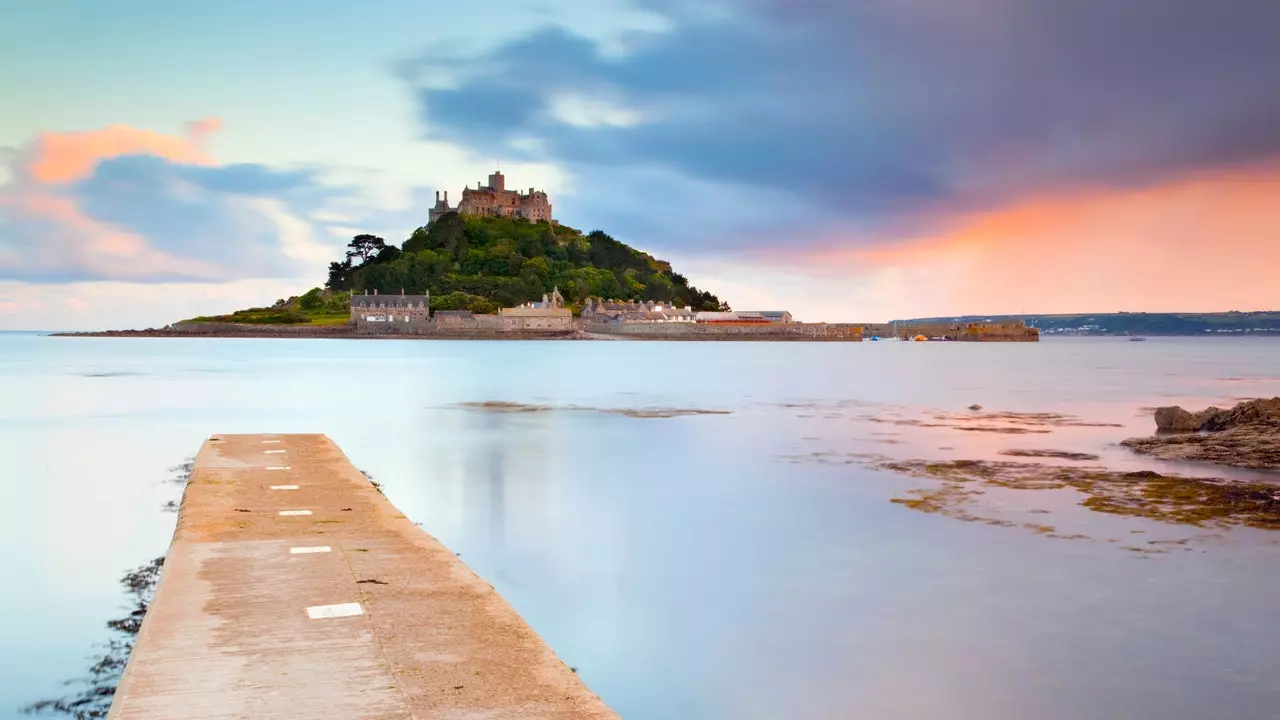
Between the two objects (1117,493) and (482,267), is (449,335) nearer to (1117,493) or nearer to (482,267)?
(482,267)

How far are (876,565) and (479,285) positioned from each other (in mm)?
154455

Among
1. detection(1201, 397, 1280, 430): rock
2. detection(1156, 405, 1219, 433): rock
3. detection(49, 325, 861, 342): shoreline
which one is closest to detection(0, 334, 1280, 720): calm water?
detection(1156, 405, 1219, 433): rock

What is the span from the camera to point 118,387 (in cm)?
4394

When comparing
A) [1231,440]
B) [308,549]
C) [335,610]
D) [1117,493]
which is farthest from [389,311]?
[335,610]

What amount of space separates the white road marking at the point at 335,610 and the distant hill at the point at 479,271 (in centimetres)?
15348

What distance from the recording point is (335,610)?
20.8 feet

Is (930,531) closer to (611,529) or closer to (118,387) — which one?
(611,529)

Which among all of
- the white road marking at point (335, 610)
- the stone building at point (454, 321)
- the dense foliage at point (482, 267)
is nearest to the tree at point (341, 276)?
the dense foliage at point (482, 267)

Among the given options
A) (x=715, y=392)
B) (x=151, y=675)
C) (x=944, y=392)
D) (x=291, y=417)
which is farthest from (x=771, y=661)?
(x=944, y=392)

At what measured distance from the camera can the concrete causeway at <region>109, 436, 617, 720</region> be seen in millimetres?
4809

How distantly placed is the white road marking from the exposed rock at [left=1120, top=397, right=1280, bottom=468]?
16.8 meters

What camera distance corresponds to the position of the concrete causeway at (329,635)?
481 cm

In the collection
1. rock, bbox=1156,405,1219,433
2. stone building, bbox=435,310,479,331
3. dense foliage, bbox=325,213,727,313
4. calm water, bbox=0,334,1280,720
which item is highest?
dense foliage, bbox=325,213,727,313

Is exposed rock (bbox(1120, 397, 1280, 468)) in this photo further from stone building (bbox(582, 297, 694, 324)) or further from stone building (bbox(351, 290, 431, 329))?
stone building (bbox(582, 297, 694, 324))
